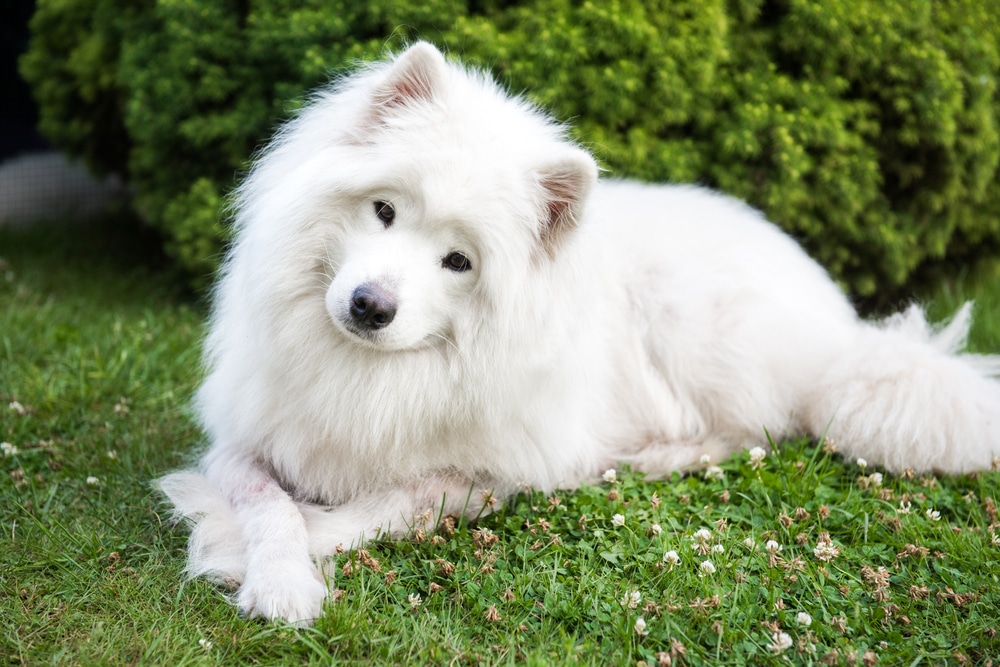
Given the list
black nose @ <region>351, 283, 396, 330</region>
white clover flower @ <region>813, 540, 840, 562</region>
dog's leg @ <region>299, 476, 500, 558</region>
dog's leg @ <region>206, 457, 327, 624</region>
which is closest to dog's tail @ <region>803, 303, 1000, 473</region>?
white clover flower @ <region>813, 540, 840, 562</region>

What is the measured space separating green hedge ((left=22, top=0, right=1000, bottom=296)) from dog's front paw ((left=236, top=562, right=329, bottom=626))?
2.76m

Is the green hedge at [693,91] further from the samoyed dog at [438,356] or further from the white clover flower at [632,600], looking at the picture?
the white clover flower at [632,600]

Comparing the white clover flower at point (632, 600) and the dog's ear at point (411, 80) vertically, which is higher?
the dog's ear at point (411, 80)

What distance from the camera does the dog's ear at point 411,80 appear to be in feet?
9.12

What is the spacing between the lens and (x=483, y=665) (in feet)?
7.71

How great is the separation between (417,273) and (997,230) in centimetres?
470

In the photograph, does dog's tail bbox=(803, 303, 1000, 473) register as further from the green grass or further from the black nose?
the black nose

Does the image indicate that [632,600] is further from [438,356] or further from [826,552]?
[438,356]

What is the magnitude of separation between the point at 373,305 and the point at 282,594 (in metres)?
0.86

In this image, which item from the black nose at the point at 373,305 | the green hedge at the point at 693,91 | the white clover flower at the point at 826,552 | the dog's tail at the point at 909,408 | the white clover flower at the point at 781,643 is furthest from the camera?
the green hedge at the point at 693,91

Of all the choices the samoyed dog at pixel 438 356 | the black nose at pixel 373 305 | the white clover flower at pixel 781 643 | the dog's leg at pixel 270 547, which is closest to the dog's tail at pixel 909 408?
the samoyed dog at pixel 438 356

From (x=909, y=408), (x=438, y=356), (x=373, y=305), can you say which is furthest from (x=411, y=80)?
(x=909, y=408)

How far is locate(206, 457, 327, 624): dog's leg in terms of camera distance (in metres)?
2.47

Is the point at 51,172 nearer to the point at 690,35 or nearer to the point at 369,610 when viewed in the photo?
the point at 690,35
